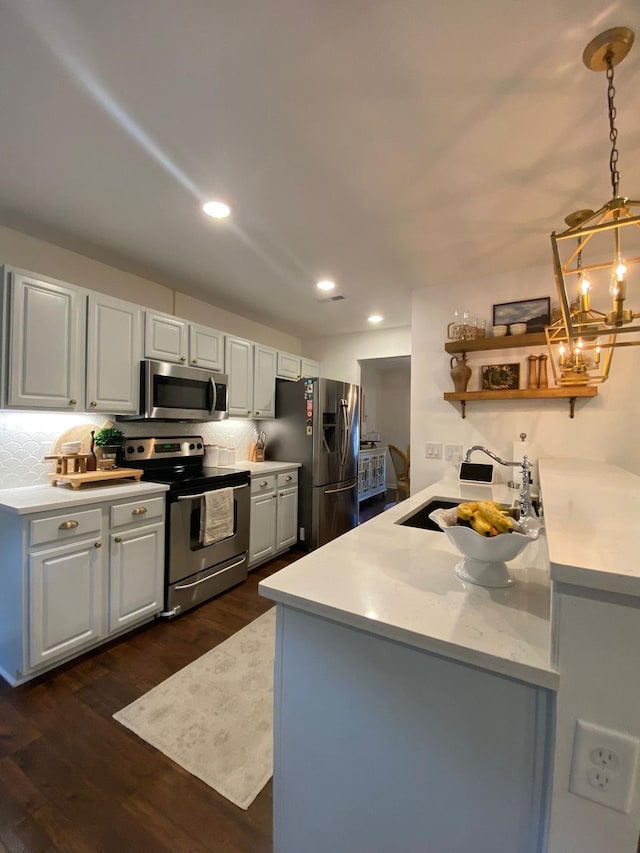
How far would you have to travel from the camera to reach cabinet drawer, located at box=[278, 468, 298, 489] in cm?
358

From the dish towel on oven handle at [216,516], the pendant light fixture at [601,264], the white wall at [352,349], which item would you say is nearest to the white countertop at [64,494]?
the dish towel on oven handle at [216,516]

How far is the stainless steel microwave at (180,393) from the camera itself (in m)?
2.63

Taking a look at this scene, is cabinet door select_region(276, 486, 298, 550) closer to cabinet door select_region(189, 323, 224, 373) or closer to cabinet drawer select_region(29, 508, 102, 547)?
cabinet door select_region(189, 323, 224, 373)

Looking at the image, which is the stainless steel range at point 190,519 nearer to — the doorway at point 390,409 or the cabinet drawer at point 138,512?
the cabinet drawer at point 138,512

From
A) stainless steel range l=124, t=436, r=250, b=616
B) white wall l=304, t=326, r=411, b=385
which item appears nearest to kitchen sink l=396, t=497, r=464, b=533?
stainless steel range l=124, t=436, r=250, b=616

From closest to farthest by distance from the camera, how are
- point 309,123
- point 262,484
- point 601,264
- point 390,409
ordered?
point 601,264, point 309,123, point 262,484, point 390,409

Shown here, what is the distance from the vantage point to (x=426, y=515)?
2.01m

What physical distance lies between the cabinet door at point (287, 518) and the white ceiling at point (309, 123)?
2196 millimetres

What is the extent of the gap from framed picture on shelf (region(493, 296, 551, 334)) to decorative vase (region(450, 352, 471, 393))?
0.39 m

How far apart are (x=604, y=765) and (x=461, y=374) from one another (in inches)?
106

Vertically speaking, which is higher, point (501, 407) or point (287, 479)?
point (501, 407)

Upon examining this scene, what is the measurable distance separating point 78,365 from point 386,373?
605 cm

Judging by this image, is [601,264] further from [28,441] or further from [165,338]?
[28,441]

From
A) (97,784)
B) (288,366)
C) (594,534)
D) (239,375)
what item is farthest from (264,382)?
(594,534)
